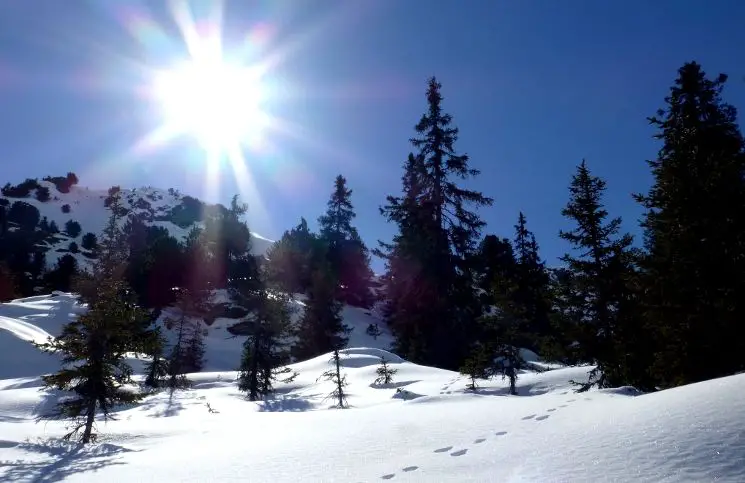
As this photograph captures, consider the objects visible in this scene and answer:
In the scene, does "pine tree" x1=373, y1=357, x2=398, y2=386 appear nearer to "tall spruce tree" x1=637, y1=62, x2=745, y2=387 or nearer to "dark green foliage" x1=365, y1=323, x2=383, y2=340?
"tall spruce tree" x1=637, y1=62, x2=745, y2=387

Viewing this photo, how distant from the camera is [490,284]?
69.3 ft

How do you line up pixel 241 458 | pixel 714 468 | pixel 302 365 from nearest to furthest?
pixel 714 468
pixel 241 458
pixel 302 365

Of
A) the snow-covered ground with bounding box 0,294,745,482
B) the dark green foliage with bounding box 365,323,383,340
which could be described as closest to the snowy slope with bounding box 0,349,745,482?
the snow-covered ground with bounding box 0,294,745,482

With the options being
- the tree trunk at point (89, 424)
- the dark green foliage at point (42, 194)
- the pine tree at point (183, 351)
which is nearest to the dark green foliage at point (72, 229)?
the dark green foliage at point (42, 194)

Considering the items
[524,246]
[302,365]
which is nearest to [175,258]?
[302,365]

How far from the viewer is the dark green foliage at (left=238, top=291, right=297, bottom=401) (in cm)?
2488

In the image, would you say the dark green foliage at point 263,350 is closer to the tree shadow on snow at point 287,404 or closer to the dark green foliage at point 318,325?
the tree shadow on snow at point 287,404

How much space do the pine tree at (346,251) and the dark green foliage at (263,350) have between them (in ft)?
86.6

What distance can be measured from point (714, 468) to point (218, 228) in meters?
57.9

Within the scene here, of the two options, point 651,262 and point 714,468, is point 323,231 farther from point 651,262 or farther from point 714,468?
point 714,468

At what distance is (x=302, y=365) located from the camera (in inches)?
1213

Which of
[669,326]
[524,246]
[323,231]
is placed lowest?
[669,326]

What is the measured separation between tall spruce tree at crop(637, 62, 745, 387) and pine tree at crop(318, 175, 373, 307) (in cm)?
4296

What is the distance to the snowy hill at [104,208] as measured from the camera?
331ft
